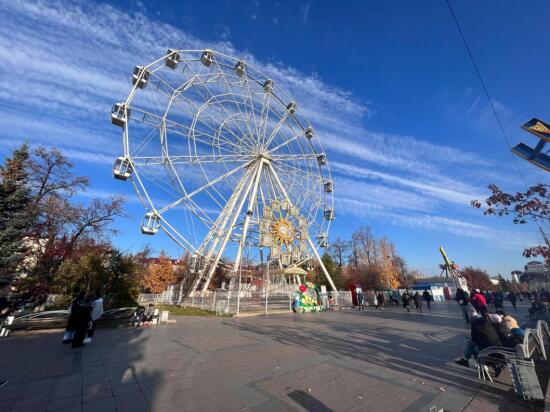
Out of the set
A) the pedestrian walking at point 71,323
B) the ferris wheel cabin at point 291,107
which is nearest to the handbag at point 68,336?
the pedestrian walking at point 71,323

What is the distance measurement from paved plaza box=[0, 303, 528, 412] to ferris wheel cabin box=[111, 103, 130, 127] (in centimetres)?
1254

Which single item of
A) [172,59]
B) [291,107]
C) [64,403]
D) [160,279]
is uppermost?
[291,107]

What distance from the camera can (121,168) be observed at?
15953 millimetres

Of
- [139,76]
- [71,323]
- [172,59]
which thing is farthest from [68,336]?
[172,59]

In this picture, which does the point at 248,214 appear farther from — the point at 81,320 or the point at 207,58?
the point at 81,320

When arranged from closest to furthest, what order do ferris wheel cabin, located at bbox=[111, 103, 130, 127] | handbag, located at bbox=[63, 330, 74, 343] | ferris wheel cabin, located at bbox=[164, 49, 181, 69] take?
handbag, located at bbox=[63, 330, 74, 343]
ferris wheel cabin, located at bbox=[111, 103, 130, 127]
ferris wheel cabin, located at bbox=[164, 49, 181, 69]

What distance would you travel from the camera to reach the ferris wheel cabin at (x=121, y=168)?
15.7m

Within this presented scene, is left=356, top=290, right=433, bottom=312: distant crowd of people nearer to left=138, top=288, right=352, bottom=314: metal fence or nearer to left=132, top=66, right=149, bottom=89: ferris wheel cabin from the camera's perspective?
left=138, top=288, right=352, bottom=314: metal fence

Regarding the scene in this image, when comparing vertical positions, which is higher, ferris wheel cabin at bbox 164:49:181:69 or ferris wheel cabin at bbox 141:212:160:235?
ferris wheel cabin at bbox 164:49:181:69

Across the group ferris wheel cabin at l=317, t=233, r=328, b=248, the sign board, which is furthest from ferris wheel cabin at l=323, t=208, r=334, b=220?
the sign board

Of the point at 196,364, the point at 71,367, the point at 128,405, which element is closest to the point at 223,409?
the point at 128,405

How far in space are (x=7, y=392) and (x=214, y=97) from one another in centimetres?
1999

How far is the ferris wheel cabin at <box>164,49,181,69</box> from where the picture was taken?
712 inches

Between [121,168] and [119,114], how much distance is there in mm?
3420
